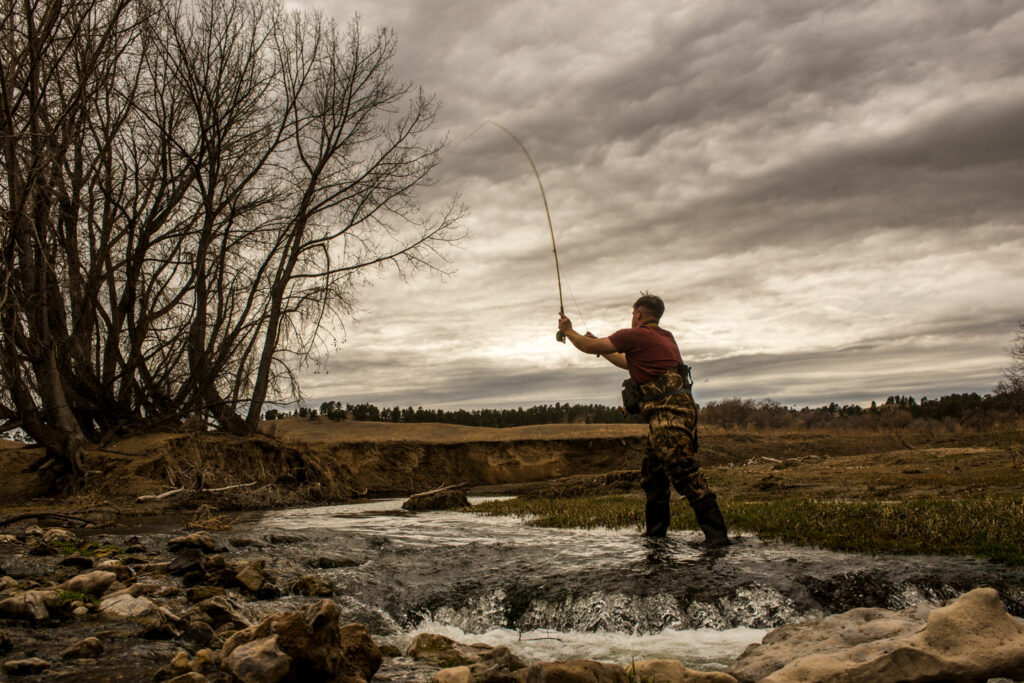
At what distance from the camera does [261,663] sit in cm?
372

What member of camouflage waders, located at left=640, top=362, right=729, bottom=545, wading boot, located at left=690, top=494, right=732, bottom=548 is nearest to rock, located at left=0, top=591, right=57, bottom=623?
camouflage waders, located at left=640, top=362, right=729, bottom=545

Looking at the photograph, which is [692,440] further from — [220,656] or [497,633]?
[220,656]

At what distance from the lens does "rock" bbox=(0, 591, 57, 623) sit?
4.87 meters

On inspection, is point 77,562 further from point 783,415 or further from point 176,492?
point 783,415

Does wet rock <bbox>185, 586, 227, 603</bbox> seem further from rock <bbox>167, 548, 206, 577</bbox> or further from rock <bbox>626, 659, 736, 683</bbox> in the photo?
rock <bbox>626, 659, 736, 683</bbox>

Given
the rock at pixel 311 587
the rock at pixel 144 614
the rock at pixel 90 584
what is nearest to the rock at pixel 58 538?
the rock at pixel 90 584

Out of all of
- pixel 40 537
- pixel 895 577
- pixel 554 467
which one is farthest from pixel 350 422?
pixel 895 577

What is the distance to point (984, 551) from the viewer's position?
21.4 feet

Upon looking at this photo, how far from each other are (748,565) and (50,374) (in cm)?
1434

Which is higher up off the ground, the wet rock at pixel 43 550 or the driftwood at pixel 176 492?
the wet rock at pixel 43 550

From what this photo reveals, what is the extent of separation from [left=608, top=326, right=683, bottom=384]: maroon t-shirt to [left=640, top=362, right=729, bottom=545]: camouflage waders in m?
0.10

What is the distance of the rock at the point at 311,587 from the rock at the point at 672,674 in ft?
12.9

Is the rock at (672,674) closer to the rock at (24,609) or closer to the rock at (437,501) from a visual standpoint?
the rock at (24,609)

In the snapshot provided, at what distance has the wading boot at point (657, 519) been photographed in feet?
27.3
